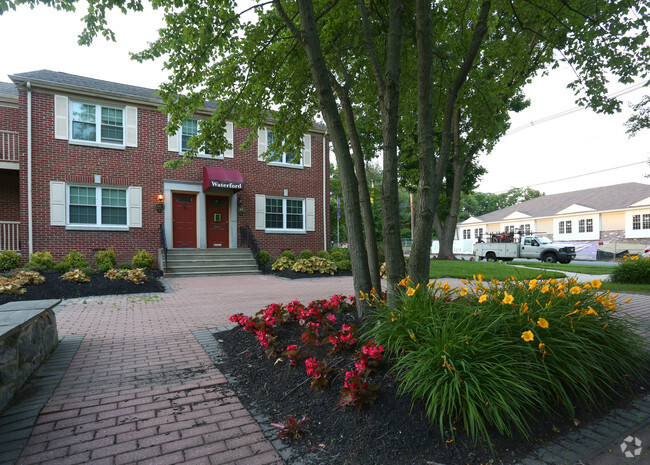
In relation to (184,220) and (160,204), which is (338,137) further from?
(184,220)

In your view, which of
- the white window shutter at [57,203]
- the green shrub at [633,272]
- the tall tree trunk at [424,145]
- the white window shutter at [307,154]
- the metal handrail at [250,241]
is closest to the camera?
the tall tree trunk at [424,145]

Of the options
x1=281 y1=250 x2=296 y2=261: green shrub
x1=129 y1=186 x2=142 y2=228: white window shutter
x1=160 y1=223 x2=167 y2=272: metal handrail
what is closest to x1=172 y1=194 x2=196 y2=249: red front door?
x1=160 y1=223 x2=167 y2=272: metal handrail

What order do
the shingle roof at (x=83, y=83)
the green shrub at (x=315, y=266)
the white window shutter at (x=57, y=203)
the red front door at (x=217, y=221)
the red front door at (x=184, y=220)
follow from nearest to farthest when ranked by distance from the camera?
the shingle roof at (x=83, y=83) < the white window shutter at (x=57, y=203) < the green shrub at (x=315, y=266) < the red front door at (x=184, y=220) < the red front door at (x=217, y=221)

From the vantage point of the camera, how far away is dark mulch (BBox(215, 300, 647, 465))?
1.88 m

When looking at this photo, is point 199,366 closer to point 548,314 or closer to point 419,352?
point 419,352

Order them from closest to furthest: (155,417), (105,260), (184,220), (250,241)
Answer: (155,417)
(105,260)
(184,220)
(250,241)

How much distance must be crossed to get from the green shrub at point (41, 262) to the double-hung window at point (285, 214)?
7021 millimetres

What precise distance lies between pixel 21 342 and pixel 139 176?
10298 millimetres

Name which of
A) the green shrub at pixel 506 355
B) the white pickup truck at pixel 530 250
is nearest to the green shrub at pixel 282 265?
the green shrub at pixel 506 355

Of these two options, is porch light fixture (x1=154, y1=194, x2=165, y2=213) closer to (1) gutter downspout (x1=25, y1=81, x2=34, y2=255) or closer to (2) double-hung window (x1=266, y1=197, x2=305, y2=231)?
(1) gutter downspout (x1=25, y1=81, x2=34, y2=255)

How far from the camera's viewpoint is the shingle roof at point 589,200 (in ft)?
90.5

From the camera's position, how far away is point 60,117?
430 inches

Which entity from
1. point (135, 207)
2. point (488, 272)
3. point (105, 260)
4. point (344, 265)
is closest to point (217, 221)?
point (135, 207)

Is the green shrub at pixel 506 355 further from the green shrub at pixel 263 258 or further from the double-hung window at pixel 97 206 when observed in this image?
the double-hung window at pixel 97 206
